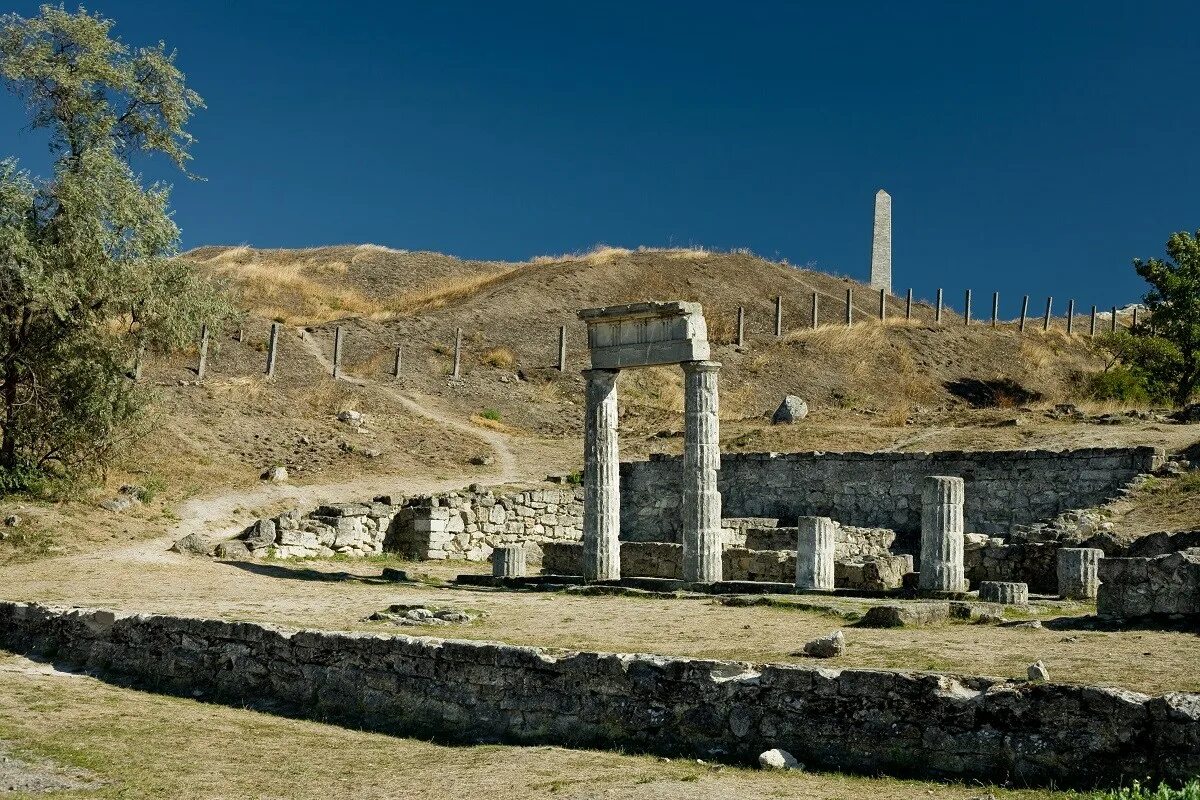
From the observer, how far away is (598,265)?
73375mm

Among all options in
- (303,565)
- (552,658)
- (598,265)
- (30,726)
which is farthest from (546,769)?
(598,265)

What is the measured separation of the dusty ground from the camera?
966 centimetres

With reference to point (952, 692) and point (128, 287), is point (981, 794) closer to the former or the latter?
point (952, 692)

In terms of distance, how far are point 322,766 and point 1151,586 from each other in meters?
9.17

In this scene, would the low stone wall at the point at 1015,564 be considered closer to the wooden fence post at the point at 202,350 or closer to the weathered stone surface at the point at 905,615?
the weathered stone surface at the point at 905,615

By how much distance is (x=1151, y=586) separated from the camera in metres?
14.4

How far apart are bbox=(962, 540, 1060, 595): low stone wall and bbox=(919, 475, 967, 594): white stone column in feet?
3.45

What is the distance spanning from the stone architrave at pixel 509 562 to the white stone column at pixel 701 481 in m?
3.62

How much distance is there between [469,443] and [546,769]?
104 feet

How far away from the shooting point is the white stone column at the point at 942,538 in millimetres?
20844

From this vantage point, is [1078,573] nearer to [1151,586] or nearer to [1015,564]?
[1015,564]

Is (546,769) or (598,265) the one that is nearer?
(546,769)

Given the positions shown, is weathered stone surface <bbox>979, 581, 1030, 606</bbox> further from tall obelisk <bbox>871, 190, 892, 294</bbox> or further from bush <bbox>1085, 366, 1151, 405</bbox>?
tall obelisk <bbox>871, 190, 892, 294</bbox>

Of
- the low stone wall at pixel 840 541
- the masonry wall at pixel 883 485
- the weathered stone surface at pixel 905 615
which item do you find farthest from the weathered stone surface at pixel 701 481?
the masonry wall at pixel 883 485
